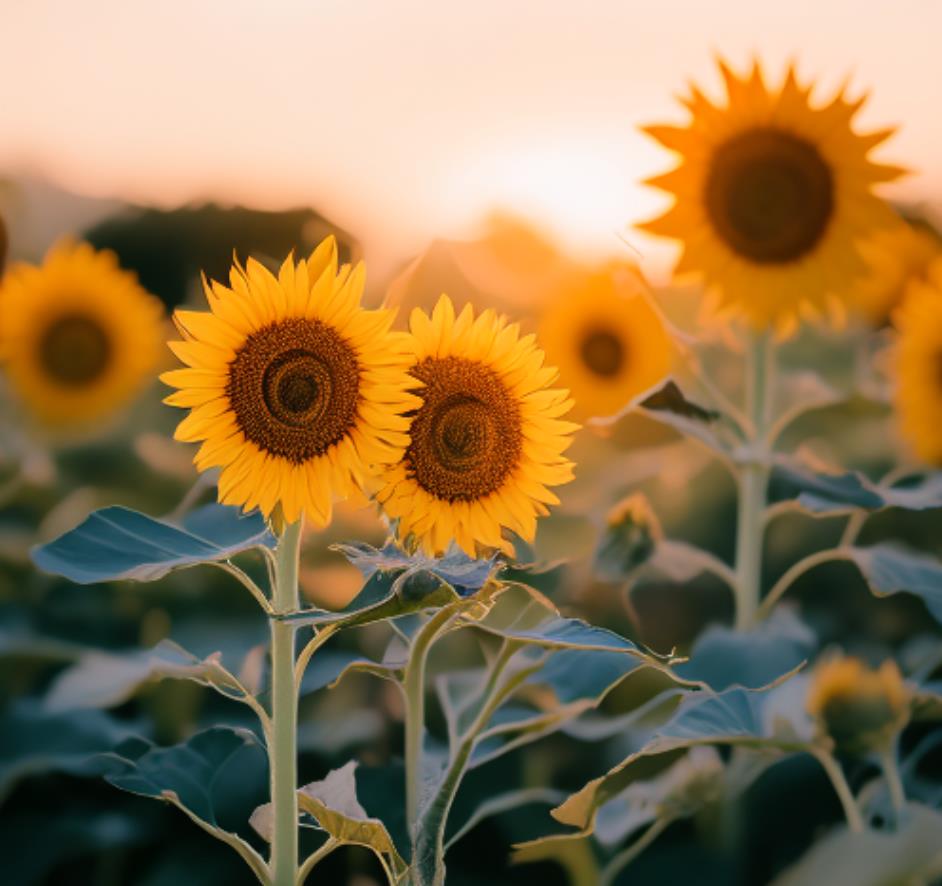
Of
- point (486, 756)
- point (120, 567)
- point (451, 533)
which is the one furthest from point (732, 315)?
point (120, 567)

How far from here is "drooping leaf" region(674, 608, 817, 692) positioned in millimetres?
1270

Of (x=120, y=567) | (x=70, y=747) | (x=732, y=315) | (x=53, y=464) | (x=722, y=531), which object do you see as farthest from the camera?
(x=53, y=464)

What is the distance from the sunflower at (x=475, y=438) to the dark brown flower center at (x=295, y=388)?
1.9 inches

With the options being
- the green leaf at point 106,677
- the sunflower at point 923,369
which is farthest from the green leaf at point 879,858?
the sunflower at point 923,369

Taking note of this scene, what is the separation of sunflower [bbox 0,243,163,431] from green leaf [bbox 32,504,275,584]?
1.80 metres

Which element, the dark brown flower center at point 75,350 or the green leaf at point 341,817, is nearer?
the green leaf at point 341,817

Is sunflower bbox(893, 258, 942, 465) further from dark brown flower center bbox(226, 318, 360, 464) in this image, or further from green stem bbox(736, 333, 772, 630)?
dark brown flower center bbox(226, 318, 360, 464)

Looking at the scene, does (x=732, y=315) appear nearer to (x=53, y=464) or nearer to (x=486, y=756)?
(x=486, y=756)

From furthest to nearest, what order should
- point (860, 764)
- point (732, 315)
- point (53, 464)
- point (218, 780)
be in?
point (53, 464) < point (732, 315) < point (860, 764) < point (218, 780)

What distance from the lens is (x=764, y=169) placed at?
1705 millimetres

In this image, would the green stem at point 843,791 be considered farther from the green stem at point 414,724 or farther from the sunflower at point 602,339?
the sunflower at point 602,339

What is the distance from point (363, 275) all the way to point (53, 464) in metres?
1.65

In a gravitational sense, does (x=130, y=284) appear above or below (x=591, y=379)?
below

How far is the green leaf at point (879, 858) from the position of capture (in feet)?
3.43
